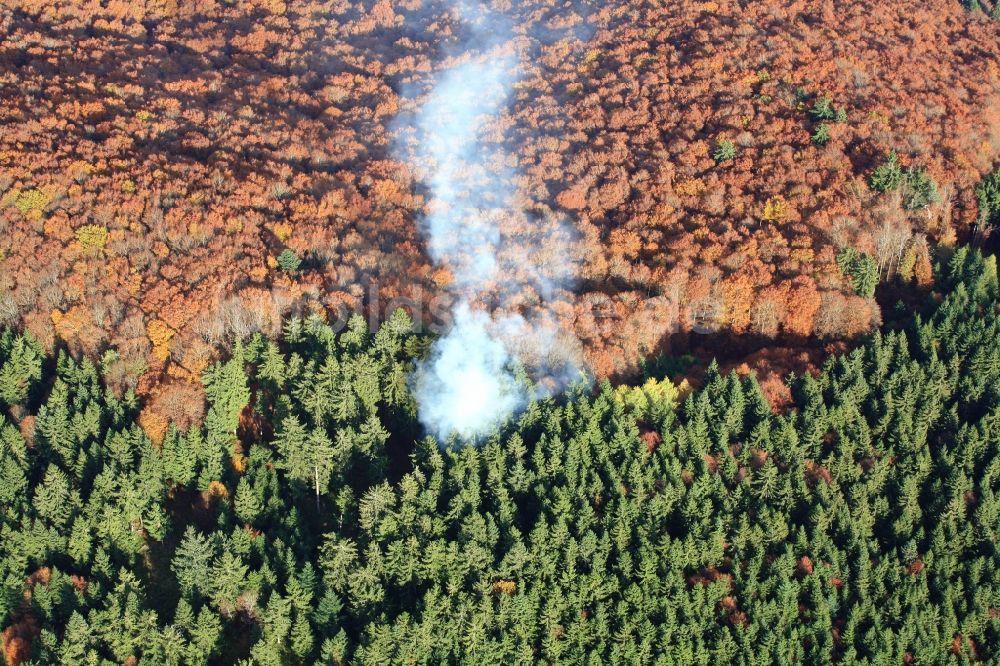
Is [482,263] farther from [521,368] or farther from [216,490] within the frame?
[216,490]

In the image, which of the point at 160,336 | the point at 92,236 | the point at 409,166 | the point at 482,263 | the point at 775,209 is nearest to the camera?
the point at 160,336

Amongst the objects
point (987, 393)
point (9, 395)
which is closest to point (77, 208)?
point (9, 395)

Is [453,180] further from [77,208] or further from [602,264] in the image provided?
[77,208]

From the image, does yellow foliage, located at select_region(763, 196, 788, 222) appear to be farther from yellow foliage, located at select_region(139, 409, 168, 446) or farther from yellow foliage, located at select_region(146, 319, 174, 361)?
yellow foliage, located at select_region(139, 409, 168, 446)

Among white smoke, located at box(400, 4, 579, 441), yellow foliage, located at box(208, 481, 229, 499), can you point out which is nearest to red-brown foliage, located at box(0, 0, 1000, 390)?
white smoke, located at box(400, 4, 579, 441)

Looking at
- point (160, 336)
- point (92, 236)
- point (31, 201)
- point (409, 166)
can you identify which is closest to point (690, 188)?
point (409, 166)

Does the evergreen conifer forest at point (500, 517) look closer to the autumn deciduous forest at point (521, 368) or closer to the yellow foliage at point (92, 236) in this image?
the autumn deciduous forest at point (521, 368)

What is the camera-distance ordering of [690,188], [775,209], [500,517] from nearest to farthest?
[500,517]
[775,209]
[690,188]
